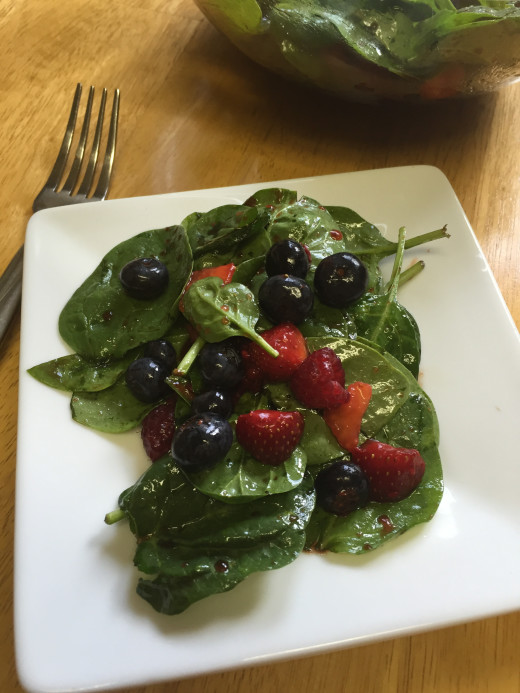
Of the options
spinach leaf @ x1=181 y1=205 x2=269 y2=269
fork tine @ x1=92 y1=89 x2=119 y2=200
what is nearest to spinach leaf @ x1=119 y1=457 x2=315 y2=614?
spinach leaf @ x1=181 y1=205 x2=269 y2=269

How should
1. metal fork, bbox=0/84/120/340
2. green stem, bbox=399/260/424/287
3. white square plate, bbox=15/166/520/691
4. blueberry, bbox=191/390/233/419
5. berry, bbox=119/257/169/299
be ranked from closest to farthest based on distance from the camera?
white square plate, bbox=15/166/520/691 < blueberry, bbox=191/390/233/419 < berry, bbox=119/257/169/299 < green stem, bbox=399/260/424/287 < metal fork, bbox=0/84/120/340

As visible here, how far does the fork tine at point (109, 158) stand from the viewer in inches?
45.3

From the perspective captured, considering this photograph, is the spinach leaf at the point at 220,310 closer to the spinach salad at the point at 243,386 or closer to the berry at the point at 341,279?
the spinach salad at the point at 243,386

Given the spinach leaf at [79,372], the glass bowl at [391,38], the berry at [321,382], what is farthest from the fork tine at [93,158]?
the berry at [321,382]

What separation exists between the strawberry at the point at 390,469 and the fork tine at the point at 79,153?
824mm

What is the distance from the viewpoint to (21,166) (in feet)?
4.00

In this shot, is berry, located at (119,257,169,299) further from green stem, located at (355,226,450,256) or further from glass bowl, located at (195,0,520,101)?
glass bowl, located at (195,0,520,101)

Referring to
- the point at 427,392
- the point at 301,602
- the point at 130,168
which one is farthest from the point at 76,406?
the point at 130,168

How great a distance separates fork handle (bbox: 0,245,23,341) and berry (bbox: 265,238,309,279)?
478mm

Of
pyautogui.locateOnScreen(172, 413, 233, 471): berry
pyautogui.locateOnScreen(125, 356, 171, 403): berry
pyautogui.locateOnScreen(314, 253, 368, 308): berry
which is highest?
pyautogui.locateOnScreen(314, 253, 368, 308): berry

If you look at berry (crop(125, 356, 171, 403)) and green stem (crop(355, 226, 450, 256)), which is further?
green stem (crop(355, 226, 450, 256))

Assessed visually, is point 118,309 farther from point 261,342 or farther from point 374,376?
point 374,376

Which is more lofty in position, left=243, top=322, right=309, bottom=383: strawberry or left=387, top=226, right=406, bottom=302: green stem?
left=387, top=226, right=406, bottom=302: green stem

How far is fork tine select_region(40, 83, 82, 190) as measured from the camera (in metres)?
1.16
